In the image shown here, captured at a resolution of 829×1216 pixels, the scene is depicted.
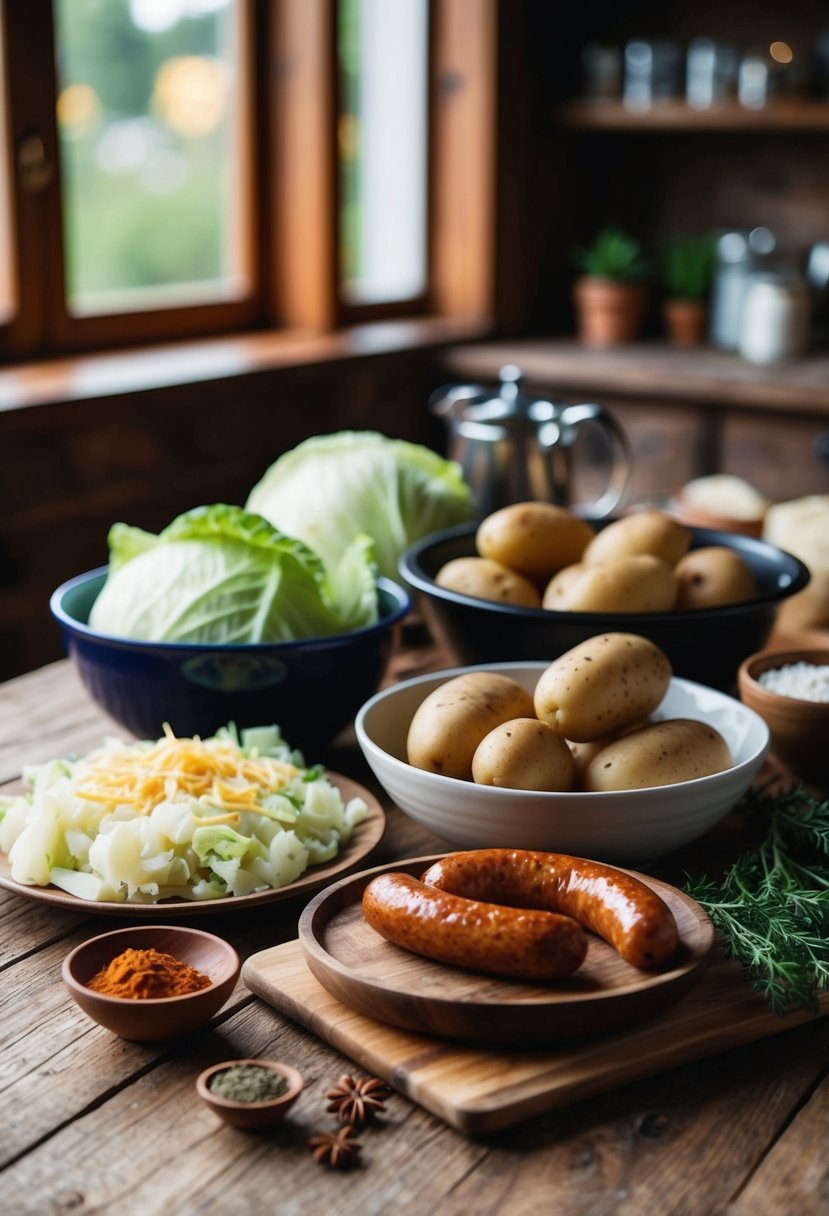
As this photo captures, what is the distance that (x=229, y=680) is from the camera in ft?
4.41

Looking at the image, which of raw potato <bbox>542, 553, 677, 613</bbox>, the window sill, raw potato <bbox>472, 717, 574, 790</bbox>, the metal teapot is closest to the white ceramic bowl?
raw potato <bbox>472, 717, 574, 790</bbox>

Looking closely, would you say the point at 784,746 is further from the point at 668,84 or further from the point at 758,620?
the point at 668,84

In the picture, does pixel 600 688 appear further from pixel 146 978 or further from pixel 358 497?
pixel 358 497

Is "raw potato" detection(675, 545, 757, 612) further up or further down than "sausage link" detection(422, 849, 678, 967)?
further up

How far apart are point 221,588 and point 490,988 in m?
0.61

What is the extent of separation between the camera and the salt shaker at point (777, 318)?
11.7ft

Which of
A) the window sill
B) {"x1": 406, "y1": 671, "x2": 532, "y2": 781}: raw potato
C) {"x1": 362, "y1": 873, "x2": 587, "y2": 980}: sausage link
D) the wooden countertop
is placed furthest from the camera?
the wooden countertop

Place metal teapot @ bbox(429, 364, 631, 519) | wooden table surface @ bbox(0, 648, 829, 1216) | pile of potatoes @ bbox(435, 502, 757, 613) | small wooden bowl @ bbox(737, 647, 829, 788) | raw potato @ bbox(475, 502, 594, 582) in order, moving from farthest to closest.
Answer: metal teapot @ bbox(429, 364, 631, 519)
raw potato @ bbox(475, 502, 594, 582)
pile of potatoes @ bbox(435, 502, 757, 613)
small wooden bowl @ bbox(737, 647, 829, 788)
wooden table surface @ bbox(0, 648, 829, 1216)

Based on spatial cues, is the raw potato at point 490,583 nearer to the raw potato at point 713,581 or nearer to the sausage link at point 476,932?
the raw potato at point 713,581

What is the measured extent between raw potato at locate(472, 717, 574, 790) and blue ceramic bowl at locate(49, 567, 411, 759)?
0.31 m

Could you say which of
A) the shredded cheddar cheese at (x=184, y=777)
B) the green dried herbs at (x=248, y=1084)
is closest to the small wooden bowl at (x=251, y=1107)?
the green dried herbs at (x=248, y=1084)

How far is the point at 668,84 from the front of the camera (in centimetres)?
386

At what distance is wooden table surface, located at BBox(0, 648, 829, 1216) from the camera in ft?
2.54

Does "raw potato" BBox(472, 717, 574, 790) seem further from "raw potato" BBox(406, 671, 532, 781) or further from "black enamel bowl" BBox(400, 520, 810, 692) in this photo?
"black enamel bowl" BBox(400, 520, 810, 692)
